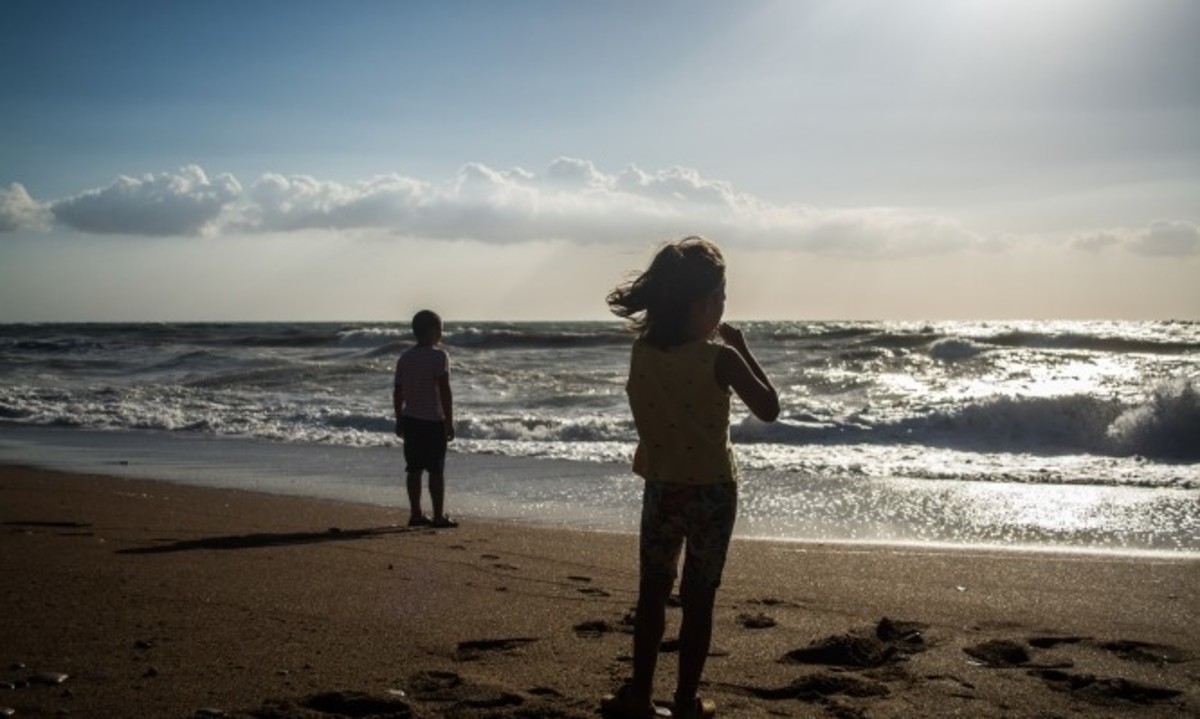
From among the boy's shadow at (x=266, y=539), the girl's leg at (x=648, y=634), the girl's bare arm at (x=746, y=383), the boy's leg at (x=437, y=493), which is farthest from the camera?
the boy's leg at (x=437, y=493)

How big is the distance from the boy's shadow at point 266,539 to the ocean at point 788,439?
1.35 meters

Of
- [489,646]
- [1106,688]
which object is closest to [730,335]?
[489,646]

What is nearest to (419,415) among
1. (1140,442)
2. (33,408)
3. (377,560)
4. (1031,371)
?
(377,560)

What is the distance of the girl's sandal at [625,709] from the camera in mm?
3459

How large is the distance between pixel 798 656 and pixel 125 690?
2459mm

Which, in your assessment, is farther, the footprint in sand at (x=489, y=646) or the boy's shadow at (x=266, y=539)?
the boy's shadow at (x=266, y=539)

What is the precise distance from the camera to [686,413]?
352cm

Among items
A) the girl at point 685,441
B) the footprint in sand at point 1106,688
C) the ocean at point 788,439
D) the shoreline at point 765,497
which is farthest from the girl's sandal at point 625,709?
the ocean at point 788,439

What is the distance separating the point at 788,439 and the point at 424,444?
781 centimetres

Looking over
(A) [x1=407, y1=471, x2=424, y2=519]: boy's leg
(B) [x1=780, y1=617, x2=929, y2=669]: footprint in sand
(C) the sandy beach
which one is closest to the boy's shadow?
(C) the sandy beach

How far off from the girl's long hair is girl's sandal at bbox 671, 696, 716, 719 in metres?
1.15

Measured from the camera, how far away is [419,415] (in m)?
8.27

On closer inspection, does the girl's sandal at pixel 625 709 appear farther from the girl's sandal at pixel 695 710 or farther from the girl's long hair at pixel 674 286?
the girl's long hair at pixel 674 286

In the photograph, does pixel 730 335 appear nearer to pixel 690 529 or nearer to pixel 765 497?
pixel 690 529
